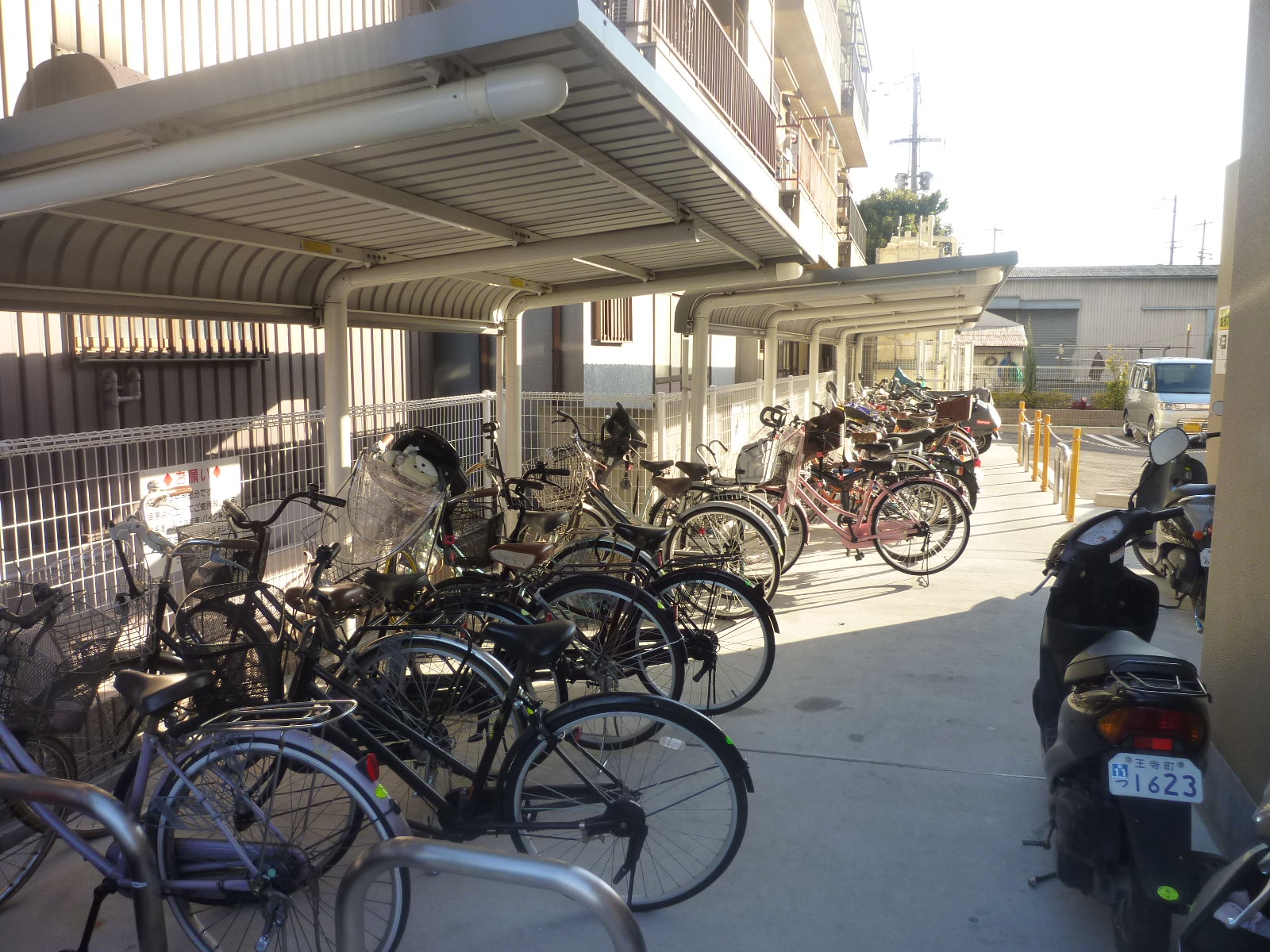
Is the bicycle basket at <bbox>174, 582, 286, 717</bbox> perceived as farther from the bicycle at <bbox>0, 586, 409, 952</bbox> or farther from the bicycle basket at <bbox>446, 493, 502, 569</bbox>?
the bicycle basket at <bbox>446, 493, 502, 569</bbox>

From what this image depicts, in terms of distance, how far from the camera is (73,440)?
12.2ft

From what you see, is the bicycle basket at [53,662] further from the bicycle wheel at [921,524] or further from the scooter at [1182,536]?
the bicycle wheel at [921,524]

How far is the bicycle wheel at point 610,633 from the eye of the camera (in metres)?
3.90

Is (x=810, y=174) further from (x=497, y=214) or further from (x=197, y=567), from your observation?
(x=197, y=567)

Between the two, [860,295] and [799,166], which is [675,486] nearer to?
[860,295]

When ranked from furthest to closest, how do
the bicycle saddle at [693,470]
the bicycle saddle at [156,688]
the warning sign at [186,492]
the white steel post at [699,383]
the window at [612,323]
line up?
the window at [612,323] < the white steel post at [699,383] < the bicycle saddle at [693,470] < the warning sign at [186,492] < the bicycle saddle at [156,688]

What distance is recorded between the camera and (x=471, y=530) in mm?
5125

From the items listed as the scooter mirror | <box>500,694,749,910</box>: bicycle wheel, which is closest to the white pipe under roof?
<box>500,694,749,910</box>: bicycle wheel

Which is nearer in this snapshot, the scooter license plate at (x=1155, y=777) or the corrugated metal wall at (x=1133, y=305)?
the scooter license plate at (x=1155, y=777)

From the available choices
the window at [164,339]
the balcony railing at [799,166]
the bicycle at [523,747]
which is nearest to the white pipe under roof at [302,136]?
the bicycle at [523,747]

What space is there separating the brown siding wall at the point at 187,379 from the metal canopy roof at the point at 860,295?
251 centimetres

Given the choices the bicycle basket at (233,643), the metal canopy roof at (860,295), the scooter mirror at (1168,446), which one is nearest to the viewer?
the bicycle basket at (233,643)

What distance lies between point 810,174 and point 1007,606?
293 inches

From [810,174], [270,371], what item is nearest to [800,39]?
[810,174]
